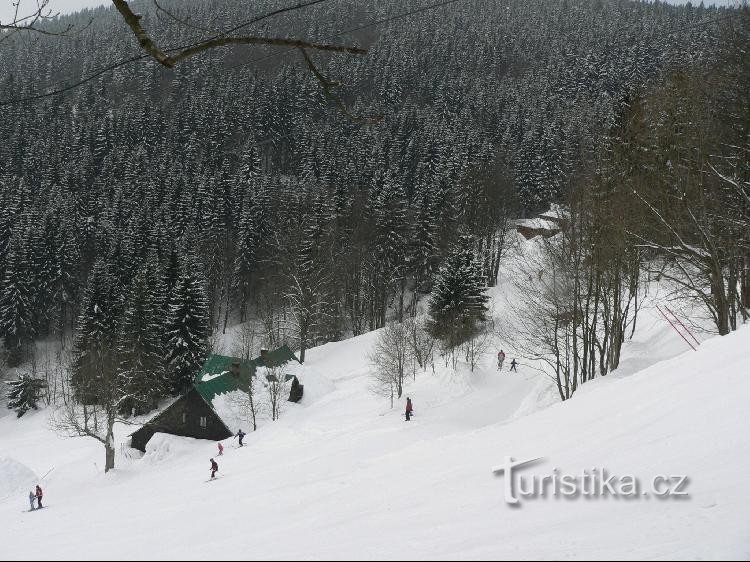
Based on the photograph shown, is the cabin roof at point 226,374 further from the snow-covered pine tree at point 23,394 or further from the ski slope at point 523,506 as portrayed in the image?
the snow-covered pine tree at point 23,394

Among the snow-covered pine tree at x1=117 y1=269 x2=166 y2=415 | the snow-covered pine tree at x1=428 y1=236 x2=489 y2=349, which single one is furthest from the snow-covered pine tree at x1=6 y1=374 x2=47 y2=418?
the snow-covered pine tree at x1=428 y1=236 x2=489 y2=349

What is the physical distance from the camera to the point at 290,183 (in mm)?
70438

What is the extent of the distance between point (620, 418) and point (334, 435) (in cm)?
1640

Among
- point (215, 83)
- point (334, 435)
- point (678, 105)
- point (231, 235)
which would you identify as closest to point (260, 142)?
point (215, 83)

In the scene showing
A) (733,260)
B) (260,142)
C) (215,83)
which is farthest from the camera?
(215,83)

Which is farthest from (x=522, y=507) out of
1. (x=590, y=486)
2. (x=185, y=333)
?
(x=185, y=333)

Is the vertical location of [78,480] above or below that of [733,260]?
below

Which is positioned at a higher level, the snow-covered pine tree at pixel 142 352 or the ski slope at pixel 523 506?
the snow-covered pine tree at pixel 142 352

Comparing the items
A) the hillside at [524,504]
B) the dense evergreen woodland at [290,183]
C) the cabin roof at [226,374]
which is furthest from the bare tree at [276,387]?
the hillside at [524,504]

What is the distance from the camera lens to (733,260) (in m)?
13.2

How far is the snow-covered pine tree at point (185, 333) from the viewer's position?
137 ft

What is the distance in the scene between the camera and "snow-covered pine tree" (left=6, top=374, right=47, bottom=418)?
46.0 m

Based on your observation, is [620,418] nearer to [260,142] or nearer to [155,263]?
[155,263]

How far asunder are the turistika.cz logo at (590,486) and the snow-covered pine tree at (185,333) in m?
39.3
